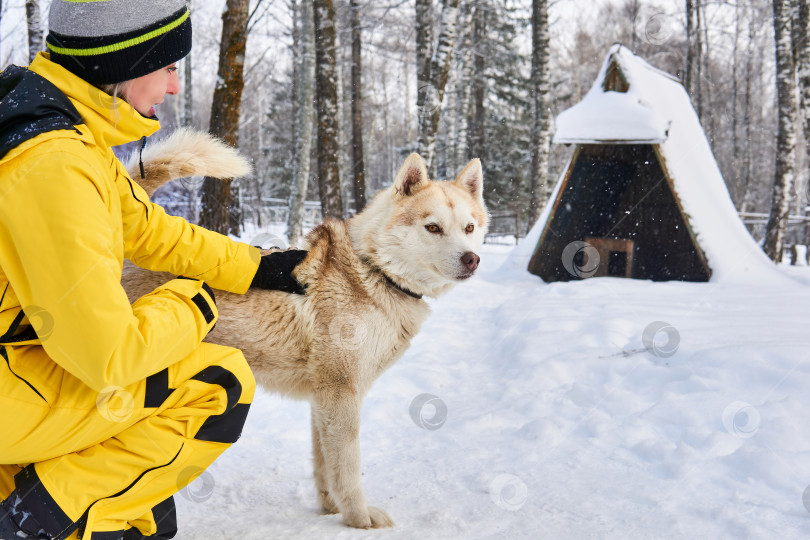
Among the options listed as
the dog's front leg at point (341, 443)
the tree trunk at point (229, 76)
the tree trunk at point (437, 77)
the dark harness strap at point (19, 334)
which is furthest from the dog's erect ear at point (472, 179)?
the tree trunk at point (437, 77)

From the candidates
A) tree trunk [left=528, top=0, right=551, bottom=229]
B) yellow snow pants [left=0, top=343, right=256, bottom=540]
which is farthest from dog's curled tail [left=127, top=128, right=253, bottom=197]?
tree trunk [left=528, top=0, right=551, bottom=229]

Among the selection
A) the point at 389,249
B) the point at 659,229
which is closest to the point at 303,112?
the point at 659,229

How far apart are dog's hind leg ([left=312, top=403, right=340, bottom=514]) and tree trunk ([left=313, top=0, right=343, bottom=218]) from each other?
6.92 meters

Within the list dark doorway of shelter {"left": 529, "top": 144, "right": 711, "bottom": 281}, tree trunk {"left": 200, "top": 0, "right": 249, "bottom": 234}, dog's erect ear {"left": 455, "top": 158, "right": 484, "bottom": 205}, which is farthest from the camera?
dark doorway of shelter {"left": 529, "top": 144, "right": 711, "bottom": 281}

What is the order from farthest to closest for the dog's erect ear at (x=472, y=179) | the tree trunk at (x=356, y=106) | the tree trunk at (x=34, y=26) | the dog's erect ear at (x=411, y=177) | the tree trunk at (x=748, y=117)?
the tree trunk at (x=748, y=117)
the tree trunk at (x=356, y=106)
the tree trunk at (x=34, y=26)
the dog's erect ear at (x=472, y=179)
the dog's erect ear at (x=411, y=177)

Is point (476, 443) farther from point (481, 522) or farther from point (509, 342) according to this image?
point (509, 342)

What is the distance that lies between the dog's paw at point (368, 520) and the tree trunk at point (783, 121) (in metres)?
10.5

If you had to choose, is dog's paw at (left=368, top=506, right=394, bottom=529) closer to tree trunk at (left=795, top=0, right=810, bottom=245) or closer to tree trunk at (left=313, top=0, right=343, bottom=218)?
tree trunk at (left=313, top=0, right=343, bottom=218)

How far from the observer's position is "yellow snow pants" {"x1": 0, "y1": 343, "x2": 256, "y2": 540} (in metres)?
1.50

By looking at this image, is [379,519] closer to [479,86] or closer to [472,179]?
[472,179]

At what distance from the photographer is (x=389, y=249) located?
111 inches

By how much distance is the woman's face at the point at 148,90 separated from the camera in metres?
1.69

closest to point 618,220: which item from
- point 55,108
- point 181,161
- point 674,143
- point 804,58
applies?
point 674,143

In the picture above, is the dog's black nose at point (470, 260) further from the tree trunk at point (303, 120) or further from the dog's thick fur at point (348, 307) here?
the tree trunk at point (303, 120)
